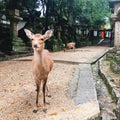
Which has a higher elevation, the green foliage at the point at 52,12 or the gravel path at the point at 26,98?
the green foliage at the point at 52,12

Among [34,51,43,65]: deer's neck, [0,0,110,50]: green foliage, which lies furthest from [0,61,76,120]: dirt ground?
[0,0,110,50]: green foliage

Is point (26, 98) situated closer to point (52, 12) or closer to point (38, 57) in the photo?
point (38, 57)

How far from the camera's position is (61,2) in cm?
1834

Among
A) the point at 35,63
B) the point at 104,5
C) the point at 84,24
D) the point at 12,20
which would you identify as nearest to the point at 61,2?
the point at 12,20

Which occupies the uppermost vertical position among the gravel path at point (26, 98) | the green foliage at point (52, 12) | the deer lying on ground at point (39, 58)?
the green foliage at point (52, 12)

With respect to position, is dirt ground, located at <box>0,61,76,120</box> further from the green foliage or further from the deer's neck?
the green foliage

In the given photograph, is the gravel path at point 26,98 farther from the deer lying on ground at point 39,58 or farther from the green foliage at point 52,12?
the green foliage at point 52,12

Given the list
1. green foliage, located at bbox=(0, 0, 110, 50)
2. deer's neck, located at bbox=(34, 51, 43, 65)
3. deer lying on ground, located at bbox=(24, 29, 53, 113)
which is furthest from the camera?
green foliage, located at bbox=(0, 0, 110, 50)

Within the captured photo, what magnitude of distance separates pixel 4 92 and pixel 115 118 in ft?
8.72

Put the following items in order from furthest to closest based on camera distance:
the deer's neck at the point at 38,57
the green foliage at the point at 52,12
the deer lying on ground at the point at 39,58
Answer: the green foliage at the point at 52,12
the deer's neck at the point at 38,57
the deer lying on ground at the point at 39,58

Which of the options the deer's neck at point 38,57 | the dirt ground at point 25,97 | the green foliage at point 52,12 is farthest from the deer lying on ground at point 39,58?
the green foliage at point 52,12

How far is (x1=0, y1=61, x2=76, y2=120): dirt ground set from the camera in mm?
4207

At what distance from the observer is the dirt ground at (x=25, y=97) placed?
13.8 ft

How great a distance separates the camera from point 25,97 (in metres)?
5.23
